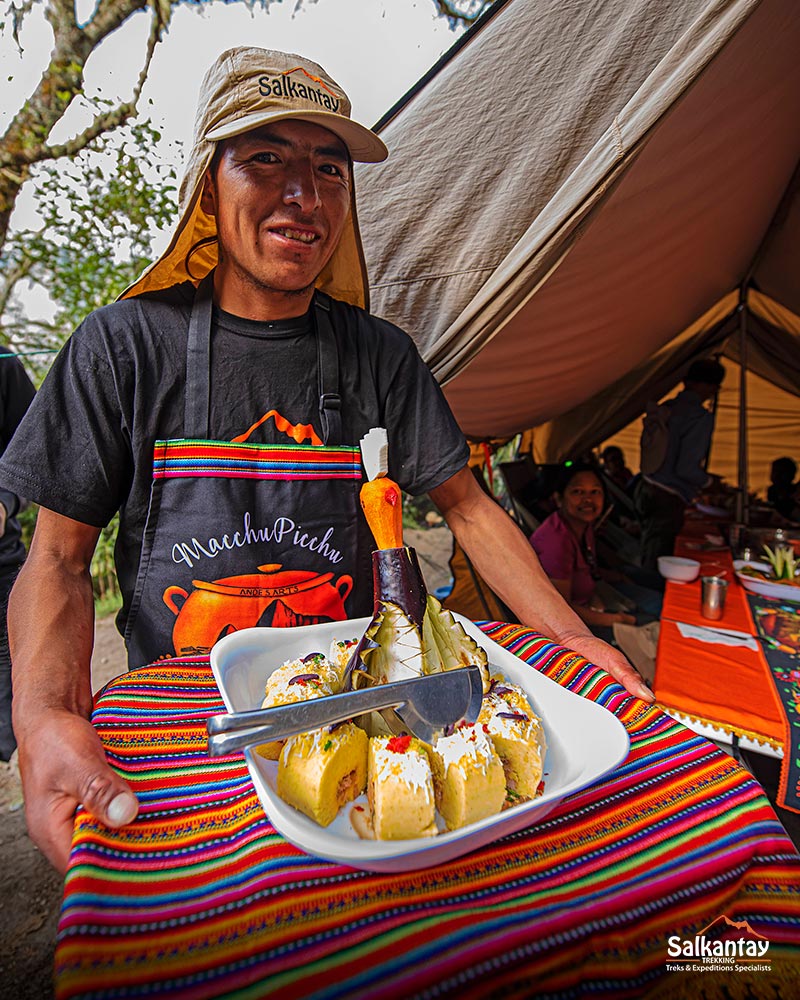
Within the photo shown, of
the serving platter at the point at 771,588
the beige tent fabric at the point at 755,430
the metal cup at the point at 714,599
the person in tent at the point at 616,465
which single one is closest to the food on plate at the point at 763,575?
the serving platter at the point at 771,588

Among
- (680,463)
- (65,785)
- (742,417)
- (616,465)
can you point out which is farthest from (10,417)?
(616,465)

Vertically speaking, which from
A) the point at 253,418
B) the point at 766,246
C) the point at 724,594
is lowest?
the point at 724,594

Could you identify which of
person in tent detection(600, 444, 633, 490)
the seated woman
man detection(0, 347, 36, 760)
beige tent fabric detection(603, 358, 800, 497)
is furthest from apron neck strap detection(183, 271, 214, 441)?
beige tent fabric detection(603, 358, 800, 497)

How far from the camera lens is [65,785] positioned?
65 centimetres

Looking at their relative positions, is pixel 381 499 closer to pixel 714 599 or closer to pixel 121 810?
pixel 121 810

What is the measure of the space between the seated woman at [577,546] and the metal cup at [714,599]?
1004mm

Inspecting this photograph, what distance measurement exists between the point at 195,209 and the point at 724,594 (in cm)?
218

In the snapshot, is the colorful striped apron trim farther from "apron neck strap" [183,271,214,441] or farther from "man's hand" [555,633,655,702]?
Answer: "man's hand" [555,633,655,702]

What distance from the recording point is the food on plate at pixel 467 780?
598mm

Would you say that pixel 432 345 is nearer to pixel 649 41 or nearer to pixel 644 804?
pixel 649 41

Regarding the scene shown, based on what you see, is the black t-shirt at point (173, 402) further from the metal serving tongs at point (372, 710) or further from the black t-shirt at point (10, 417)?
the black t-shirt at point (10, 417)

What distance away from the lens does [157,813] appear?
624mm

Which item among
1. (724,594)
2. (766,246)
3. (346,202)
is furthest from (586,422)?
(346,202)

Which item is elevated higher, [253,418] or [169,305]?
[169,305]
